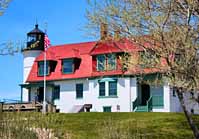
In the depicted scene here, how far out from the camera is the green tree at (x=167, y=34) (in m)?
14.9

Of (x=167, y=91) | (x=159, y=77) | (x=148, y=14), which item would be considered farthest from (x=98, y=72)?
(x=148, y=14)

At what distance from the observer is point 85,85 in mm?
47438

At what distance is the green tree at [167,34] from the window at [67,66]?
108 feet

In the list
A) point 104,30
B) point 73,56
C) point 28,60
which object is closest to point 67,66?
point 73,56

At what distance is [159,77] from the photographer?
18344 millimetres

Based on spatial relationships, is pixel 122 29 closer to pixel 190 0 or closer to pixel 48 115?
pixel 190 0

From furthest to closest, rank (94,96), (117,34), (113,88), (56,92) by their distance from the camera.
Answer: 1. (56,92)
2. (94,96)
3. (113,88)
4. (117,34)

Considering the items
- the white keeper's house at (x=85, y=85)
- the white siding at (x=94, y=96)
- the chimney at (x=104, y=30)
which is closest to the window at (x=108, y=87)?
the white keeper's house at (x=85, y=85)

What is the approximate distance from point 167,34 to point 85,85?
32446 mm

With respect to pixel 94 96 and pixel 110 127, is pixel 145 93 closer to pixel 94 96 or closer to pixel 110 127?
pixel 94 96

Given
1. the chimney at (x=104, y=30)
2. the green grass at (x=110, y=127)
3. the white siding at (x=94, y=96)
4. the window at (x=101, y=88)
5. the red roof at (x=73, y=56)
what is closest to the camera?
the green grass at (x=110, y=127)

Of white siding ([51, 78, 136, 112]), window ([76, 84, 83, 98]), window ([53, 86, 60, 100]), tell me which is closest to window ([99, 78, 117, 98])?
white siding ([51, 78, 136, 112])

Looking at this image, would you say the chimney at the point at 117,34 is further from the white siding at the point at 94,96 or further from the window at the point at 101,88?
the window at the point at 101,88

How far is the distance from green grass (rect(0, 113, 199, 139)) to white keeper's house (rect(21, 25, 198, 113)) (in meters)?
15.6
